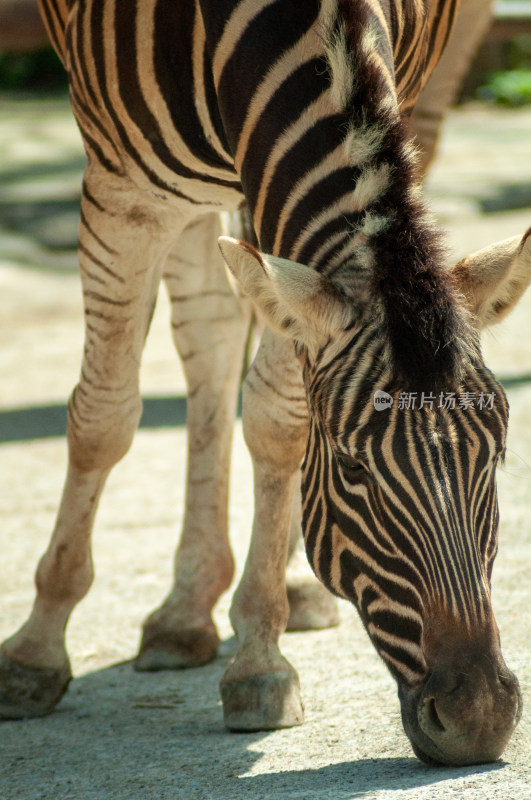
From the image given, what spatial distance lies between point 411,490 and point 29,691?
2.01 meters

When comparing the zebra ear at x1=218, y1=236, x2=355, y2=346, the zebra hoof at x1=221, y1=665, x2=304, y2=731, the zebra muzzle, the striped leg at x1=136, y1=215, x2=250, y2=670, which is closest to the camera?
the zebra muzzle

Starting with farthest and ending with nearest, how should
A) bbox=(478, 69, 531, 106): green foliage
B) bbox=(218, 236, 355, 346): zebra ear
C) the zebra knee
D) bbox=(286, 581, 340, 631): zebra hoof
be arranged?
bbox=(478, 69, 531, 106): green foliage, bbox=(286, 581, 340, 631): zebra hoof, the zebra knee, bbox=(218, 236, 355, 346): zebra ear

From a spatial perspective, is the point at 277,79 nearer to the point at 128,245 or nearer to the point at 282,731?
the point at 128,245

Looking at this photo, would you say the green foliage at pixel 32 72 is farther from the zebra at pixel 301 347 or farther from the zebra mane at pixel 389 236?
the zebra mane at pixel 389 236

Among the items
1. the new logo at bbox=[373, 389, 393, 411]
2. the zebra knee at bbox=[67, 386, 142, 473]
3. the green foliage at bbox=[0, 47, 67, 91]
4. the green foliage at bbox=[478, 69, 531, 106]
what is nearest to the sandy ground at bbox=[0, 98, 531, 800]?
the new logo at bbox=[373, 389, 393, 411]

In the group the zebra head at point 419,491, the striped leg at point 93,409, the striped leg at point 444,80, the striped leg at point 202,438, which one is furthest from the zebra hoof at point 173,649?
the striped leg at point 444,80

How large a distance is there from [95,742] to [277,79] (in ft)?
7.11

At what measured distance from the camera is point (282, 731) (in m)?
3.35

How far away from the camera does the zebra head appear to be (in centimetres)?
239

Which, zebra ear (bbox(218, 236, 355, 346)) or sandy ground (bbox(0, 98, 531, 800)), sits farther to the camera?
sandy ground (bbox(0, 98, 531, 800))

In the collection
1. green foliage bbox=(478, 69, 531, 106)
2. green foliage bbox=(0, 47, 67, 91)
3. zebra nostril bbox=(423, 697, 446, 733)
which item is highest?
green foliage bbox=(0, 47, 67, 91)

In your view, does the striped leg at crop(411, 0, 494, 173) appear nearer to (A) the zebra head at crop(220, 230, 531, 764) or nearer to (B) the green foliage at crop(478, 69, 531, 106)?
(A) the zebra head at crop(220, 230, 531, 764)

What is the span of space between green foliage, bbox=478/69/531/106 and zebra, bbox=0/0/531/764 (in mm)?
21489

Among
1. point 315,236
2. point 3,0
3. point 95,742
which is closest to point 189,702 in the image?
point 95,742
